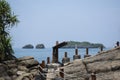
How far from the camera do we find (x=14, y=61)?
1959 cm

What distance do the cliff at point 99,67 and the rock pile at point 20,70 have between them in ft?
10.5

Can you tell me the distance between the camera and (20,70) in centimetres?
1908

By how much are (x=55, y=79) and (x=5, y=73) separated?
4.03 meters

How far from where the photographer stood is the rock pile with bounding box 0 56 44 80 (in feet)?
59.0

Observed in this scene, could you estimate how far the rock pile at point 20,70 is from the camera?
59.0 feet

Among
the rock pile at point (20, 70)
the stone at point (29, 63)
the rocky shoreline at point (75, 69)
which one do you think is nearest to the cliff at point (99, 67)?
the rocky shoreline at point (75, 69)

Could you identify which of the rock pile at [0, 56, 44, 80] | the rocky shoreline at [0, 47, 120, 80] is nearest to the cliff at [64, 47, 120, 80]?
the rocky shoreline at [0, 47, 120, 80]

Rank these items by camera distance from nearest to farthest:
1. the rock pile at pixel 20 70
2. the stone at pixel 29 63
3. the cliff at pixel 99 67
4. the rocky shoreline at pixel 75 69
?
the cliff at pixel 99 67
the rocky shoreline at pixel 75 69
the rock pile at pixel 20 70
the stone at pixel 29 63

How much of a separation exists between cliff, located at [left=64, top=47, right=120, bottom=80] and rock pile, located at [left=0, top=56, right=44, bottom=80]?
3208mm

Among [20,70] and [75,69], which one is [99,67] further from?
[20,70]

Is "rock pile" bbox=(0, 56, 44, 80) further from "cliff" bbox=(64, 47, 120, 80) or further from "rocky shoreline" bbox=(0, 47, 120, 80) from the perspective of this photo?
"cliff" bbox=(64, 47, 120, 80)

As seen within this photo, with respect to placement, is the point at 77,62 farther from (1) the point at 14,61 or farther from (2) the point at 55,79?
(1) the point at 14,61

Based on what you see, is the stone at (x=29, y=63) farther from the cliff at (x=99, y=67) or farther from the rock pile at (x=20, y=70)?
the cliff at (x=99, y=67)

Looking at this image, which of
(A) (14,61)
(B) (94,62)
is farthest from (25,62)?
(B) (94,62)
